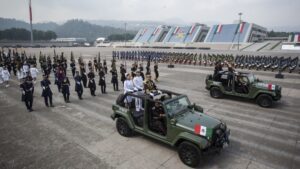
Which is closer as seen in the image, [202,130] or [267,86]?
[202,130]

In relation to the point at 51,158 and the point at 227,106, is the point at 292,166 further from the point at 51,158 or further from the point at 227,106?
the point at 51,158

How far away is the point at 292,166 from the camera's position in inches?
247

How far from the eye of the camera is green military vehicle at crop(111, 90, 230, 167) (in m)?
6.07

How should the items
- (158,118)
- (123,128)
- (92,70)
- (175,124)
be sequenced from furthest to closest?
(92,70) < (123,128) < (158,118) < (175,124)

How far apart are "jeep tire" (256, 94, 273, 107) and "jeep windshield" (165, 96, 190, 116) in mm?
6450

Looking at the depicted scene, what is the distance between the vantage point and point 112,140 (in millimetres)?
8047

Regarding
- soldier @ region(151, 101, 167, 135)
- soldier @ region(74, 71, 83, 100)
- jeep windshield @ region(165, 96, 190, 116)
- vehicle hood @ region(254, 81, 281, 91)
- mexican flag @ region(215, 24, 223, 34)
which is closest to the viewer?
jeep windshield @ region(165, 96, 190, 116)

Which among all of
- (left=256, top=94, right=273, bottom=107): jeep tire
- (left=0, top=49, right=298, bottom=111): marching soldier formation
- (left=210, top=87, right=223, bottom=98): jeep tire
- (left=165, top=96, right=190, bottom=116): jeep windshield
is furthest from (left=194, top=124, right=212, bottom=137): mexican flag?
(left=210, top=87, right=223, bottom=98): jeep tire

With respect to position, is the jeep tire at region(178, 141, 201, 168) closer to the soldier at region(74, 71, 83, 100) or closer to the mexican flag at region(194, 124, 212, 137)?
the mexican flag at region(194, 124, 212, 137)

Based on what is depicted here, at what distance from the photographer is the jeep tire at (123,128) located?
8215 mm

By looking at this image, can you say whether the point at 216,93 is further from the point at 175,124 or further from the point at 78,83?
the point at 78,83

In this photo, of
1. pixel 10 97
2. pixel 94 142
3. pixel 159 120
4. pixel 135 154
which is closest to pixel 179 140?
pixel 159 120

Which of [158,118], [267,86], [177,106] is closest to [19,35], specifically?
[267,86]

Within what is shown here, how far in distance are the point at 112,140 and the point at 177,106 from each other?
2957 millimetres
